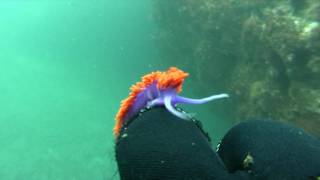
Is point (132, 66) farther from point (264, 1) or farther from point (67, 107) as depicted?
point (264, 1)

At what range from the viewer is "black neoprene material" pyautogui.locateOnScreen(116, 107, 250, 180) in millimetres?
1283

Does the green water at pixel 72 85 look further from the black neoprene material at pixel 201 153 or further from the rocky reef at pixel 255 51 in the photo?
the black neoprene material at pixel 201 153

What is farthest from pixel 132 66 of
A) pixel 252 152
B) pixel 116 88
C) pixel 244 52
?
pixel 252 152

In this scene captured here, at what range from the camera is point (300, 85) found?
330 inches

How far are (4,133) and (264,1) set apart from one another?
1853 cm

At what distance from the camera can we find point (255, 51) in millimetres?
10461

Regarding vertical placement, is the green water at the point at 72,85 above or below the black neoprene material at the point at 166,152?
above

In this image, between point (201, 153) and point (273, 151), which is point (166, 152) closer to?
point (201, 153)

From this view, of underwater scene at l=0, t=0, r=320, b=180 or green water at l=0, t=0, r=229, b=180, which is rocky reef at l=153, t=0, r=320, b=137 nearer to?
underwater scene at l=0, t=0, r=320, b=180

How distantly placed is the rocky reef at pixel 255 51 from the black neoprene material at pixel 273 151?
21.9 feet

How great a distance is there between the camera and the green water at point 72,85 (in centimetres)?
1902

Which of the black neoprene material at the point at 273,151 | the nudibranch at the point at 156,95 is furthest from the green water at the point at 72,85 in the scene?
the black neoprene material at the point at 273,151

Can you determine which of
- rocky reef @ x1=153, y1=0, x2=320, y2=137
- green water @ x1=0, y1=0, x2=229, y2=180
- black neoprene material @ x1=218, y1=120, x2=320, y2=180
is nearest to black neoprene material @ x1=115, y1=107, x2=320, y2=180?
black neoprene material @ x1=218, y1=120, x2=320, y2=180

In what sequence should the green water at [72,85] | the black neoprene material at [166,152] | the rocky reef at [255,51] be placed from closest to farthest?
the black neoprene material at [166,152] < the rocky reef at [255,51] < the green water at [72,85]
